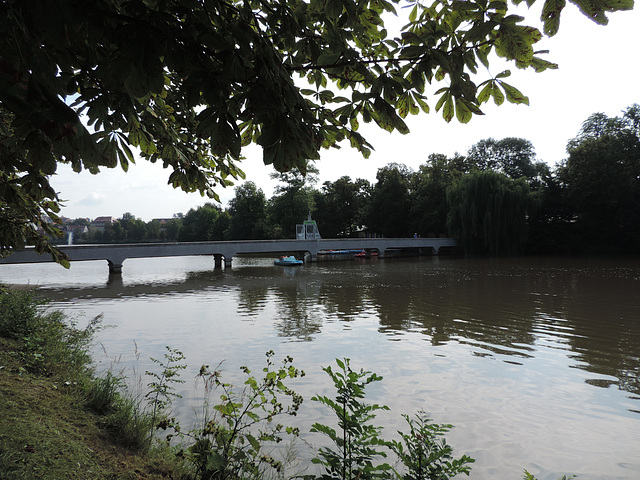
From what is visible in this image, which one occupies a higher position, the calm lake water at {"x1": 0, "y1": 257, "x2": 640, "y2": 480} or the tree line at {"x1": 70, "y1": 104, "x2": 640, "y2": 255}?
the tree line at {"x1": 70, "y1": 104, "x2": 640, "y2": 255}

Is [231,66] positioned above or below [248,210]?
below

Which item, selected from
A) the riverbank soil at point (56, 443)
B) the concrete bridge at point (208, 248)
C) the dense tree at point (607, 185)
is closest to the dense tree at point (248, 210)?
the concrete bridge at point (208, 248)

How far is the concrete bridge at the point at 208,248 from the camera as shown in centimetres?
3044

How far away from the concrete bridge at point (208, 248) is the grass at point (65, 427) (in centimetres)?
2391

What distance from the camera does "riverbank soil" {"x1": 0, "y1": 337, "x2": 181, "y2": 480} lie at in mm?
2543

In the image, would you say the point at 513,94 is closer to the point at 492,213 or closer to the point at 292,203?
the point at 492,213

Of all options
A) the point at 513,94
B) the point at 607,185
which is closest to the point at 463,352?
the point at 513,94

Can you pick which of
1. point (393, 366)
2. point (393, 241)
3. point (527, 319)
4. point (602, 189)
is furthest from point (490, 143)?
point (393, 366)

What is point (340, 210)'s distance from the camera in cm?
7012

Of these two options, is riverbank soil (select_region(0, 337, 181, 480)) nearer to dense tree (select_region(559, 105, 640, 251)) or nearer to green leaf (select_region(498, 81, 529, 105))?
green leaf (select_region(498, 81, 529, 105))

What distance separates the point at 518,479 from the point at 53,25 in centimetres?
493

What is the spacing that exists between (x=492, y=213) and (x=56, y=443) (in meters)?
44.6

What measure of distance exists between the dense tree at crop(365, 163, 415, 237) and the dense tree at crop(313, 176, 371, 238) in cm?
620

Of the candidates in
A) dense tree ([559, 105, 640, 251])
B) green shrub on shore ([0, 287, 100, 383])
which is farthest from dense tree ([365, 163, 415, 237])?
green shrub on shore ([0, 287, 100, 383])
